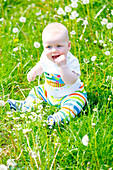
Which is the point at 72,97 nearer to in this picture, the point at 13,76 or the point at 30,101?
the point at 30,101

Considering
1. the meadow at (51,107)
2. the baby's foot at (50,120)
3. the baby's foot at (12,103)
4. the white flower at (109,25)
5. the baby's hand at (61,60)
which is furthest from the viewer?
the white flower at (109,25)

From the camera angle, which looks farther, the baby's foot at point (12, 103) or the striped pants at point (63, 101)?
the baby's foot at point (12, 103)

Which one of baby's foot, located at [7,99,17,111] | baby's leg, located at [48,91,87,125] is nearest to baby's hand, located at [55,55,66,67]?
baby's leg, located at [48,91,87,125]

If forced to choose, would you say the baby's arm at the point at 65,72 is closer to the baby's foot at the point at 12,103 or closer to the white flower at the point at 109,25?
the baby's foot at the point at 12,103

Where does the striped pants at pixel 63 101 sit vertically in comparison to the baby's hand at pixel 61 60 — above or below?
below

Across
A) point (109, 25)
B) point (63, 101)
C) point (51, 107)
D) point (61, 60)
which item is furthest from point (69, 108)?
point (109, 25)

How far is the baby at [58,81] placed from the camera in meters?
2.72

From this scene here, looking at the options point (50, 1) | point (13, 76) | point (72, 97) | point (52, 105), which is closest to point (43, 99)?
point (52, 105)

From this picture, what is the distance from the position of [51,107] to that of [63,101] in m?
0.14

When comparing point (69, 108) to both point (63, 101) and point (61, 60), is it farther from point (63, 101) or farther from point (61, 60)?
point (61, 60)

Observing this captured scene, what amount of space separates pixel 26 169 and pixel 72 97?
2.84 ft

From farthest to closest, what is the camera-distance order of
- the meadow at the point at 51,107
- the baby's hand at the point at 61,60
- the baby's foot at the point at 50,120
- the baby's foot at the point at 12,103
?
the baby's foot at the point at 12,103 → the baby's foot at the point at 50,120 → the baby's hand at the point at 61,60 → the meadow at the point at 51,107

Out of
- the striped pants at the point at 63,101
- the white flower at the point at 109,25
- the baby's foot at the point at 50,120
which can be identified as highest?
the white flower at the point at 109,25

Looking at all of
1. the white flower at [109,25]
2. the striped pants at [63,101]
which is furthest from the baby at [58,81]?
the white flower at [109,25]
